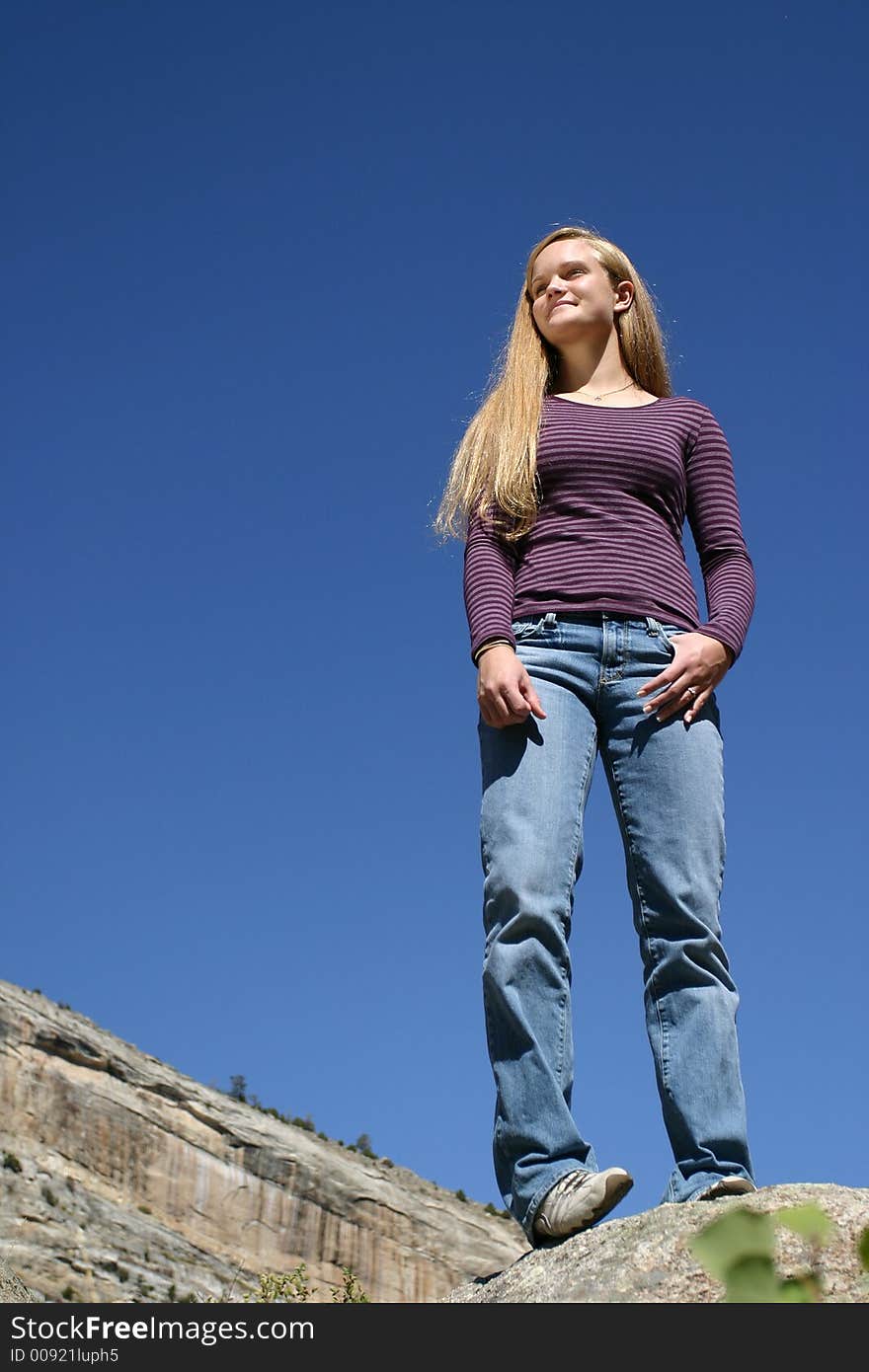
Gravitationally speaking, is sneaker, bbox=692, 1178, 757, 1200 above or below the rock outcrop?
above

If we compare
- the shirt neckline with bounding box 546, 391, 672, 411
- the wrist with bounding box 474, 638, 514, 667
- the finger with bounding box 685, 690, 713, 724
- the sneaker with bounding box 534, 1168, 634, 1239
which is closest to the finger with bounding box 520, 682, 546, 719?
the wrist with bounding box 474, 638, 514, 667

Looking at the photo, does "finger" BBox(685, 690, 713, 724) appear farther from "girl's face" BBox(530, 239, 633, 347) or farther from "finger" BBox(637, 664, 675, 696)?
"girl's face" BBox(530, 239, 633, 347)

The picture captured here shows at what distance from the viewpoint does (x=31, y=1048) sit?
57.3 meters

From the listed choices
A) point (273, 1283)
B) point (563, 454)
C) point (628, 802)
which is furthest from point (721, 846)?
point (273, 1283)

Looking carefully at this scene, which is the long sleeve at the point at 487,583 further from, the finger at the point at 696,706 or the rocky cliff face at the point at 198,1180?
the rocky cliff face at the point at 198,1180

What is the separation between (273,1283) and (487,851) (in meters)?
2.99

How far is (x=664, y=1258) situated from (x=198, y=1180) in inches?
2357

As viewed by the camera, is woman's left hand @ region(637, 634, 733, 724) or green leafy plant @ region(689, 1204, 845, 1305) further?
woman's left hand @ region(637, 634, 733, 724)

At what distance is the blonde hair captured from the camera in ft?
13.2

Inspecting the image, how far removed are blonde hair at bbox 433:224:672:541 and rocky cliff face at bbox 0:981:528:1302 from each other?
5147cm

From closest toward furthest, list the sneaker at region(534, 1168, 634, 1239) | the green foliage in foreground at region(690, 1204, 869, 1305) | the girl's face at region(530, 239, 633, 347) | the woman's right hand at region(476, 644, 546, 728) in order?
the green foliage in foreground at region(690, 1204, 869, 1305) < the sneaker at region(534, 1168, 634, 1239) < the woman's right hand at region(476, 644, 546, 728) < the girl's face at region(530, 239, 633, 347)

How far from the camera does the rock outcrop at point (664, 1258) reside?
8.96ft

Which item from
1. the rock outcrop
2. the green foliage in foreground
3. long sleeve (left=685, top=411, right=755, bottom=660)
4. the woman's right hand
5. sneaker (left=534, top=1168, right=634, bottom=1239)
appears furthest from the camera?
long sleeve (left=685, top=411, right=755, bottom=660)
